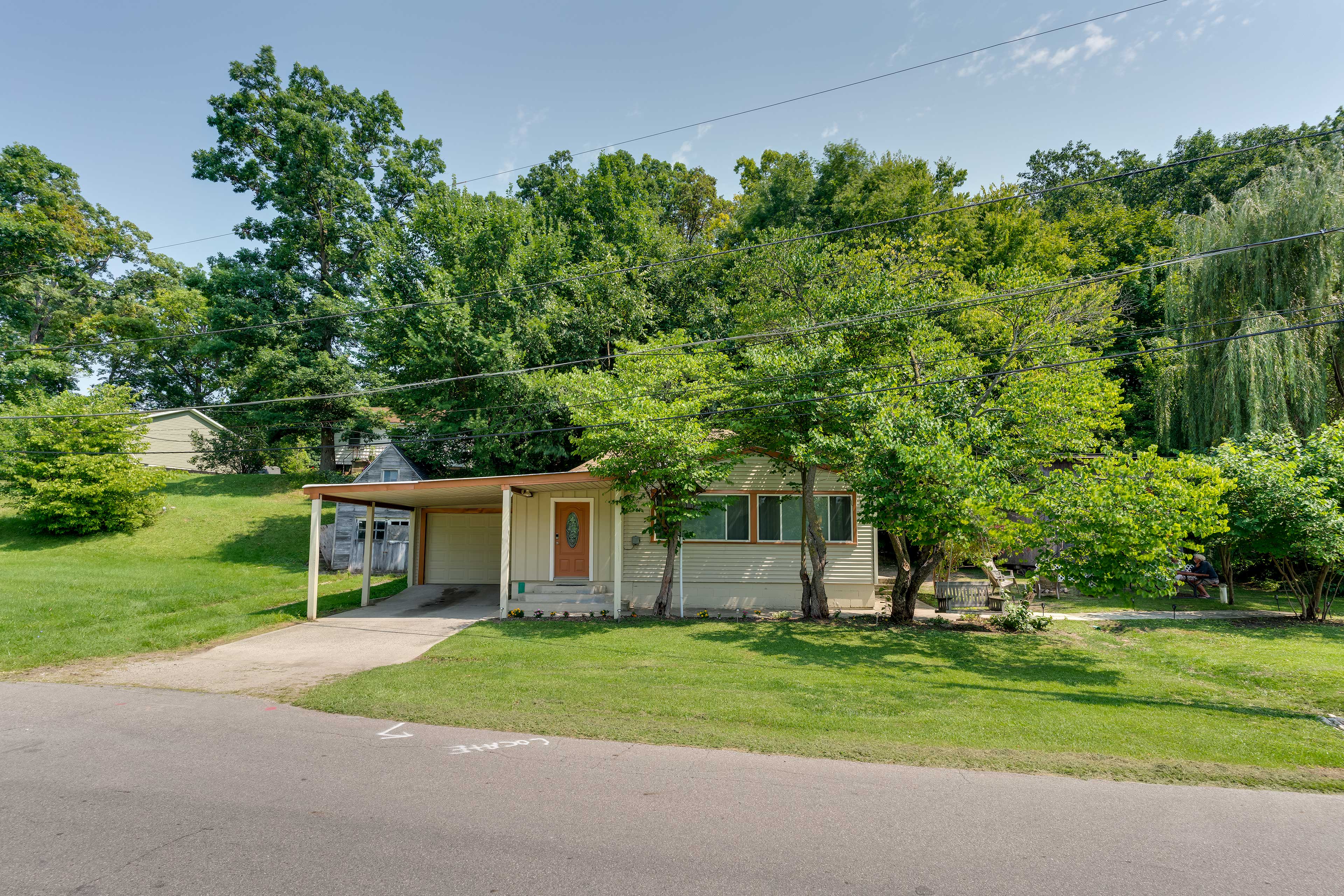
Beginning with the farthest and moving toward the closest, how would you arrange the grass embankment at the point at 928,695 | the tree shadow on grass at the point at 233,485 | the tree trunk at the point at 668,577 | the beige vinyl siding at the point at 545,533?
the tree shadow on grass at the point at 233,485 < the beige vinyl siding at the point at 545,533 < the tree trunk at the point at 668,577 < the grass embankment at the point at 928,695

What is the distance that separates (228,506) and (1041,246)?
1336 inches

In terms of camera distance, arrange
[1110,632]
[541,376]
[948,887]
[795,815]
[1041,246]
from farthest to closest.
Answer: [1041,246], [541,376], [1110,632], [795,815], [948,887]

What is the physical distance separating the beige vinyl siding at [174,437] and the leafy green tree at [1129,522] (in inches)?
1460

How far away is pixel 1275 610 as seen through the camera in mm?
13875

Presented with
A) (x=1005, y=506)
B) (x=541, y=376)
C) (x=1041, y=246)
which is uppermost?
(x=1041, y=246)

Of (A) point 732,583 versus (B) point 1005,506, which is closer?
(B) point 1005,506

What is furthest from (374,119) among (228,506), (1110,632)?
(1110,632)

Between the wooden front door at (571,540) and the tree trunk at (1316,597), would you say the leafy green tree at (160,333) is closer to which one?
the wooden front door at (571,540)

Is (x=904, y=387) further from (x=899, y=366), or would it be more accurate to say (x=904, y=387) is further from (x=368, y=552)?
(x=368, y=552)

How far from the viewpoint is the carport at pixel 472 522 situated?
1343 cm

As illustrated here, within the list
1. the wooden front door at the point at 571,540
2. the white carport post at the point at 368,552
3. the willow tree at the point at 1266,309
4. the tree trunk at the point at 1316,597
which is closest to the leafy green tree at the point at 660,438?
the wooden front door at the point at 571,540

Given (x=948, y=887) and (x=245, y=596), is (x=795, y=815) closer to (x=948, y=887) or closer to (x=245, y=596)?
(x=948, y=887)

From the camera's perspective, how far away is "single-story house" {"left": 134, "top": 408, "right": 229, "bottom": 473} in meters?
32.5

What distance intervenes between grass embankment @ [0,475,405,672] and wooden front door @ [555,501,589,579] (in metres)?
5.38
